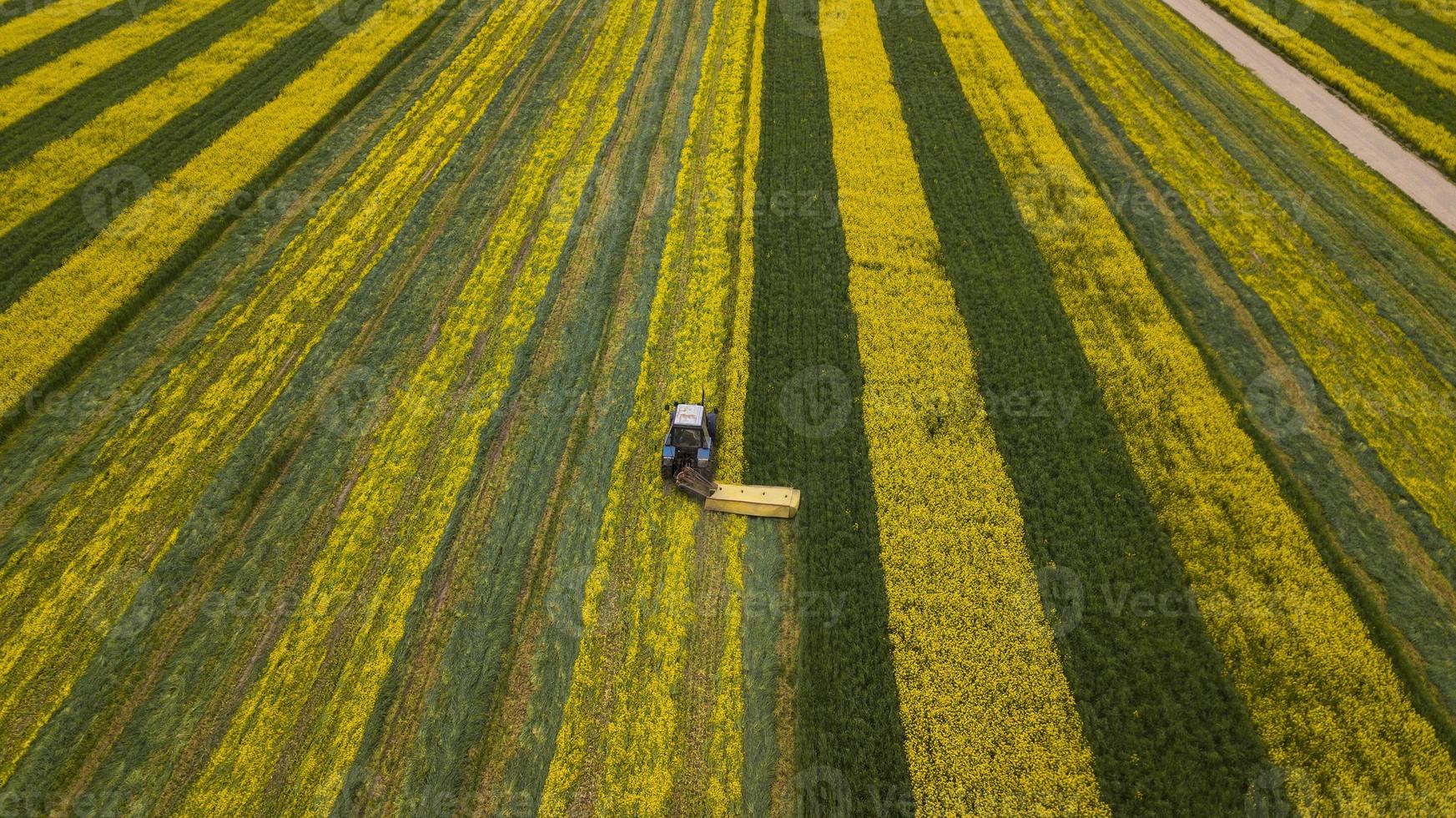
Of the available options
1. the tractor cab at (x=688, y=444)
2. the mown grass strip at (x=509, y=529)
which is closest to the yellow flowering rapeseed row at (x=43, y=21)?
the mown grass strip at (x=509, y=529)

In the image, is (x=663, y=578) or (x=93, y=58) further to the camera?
(x=93, y=58)

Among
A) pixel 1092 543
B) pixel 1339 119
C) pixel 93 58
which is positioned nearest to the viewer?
pixel 1092 543

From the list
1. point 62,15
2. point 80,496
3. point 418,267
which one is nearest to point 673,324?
point 418,267

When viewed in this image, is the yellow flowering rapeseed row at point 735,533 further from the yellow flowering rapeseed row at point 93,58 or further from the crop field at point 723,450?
the yellow flowering rapeseed row at point 93,58

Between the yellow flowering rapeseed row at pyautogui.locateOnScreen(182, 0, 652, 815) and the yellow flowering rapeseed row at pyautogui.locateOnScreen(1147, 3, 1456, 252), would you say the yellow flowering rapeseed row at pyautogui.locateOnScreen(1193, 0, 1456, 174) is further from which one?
the yellow flowering rapeseed row at pyautogui.locateOnScreen(182, 0, 652, 815)

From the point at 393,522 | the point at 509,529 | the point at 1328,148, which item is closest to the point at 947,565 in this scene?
the point at 509,529

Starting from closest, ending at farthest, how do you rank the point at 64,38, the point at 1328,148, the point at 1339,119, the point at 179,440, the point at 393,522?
the point at 393,522, the point at 179,440, the point at 1328,148, the point at 1339,119, the point at 64,38

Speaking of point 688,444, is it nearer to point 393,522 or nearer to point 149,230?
point 393,522

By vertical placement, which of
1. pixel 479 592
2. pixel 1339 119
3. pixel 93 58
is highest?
pixel 1339 119
